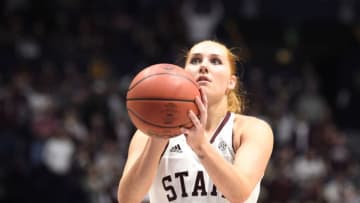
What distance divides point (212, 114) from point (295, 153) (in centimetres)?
712

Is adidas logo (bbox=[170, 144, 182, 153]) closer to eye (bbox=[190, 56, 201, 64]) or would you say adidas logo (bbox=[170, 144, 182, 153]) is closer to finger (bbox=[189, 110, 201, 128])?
eye (bbox=[190, 56, 201, 64])

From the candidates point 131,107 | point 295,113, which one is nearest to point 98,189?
point 295,113

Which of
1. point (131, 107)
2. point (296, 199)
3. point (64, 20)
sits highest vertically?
point (131, 107)

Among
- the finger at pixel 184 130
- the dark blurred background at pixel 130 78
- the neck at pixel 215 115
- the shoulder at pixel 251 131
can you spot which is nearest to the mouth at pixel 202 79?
the neck at pixel 215 115

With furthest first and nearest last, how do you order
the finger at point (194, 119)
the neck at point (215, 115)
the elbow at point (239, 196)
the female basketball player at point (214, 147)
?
the neck at point (215, 115) → the female basketball player at point (214, 147) → the elbow at point (239, 196) → the finger at point (194, 119)

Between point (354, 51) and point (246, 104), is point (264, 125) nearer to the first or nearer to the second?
point (246, 104)

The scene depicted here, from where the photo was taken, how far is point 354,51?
14.2m

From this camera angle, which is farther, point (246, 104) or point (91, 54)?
point (91, 54)

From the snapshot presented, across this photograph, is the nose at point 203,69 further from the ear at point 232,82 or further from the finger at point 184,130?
the finger at point 184,130

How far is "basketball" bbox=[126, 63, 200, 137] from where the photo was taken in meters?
3.31

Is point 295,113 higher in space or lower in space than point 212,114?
lower

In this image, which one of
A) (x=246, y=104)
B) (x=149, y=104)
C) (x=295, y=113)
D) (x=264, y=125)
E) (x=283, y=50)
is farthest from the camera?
(x=283, y=50)

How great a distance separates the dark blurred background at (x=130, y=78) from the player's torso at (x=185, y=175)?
5337mm

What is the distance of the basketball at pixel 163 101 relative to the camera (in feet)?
10.9
